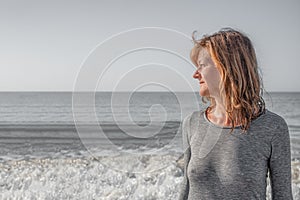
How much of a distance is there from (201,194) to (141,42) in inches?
32.5

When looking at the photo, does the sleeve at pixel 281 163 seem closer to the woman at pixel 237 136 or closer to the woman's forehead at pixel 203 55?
the woman at pixel 237 136

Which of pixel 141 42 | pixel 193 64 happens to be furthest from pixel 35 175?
pixel 193 64

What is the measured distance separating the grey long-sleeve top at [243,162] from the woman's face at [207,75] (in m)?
0.13

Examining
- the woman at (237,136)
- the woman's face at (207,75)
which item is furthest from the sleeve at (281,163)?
the woman's face at (207,75)

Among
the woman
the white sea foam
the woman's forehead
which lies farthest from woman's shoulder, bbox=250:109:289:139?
the white sea foam

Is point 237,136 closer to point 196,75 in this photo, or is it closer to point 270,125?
point 270,125

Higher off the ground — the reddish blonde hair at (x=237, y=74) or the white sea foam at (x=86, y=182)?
the reddish blonde hair at (x=237, y=74)

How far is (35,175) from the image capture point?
15.9 feet

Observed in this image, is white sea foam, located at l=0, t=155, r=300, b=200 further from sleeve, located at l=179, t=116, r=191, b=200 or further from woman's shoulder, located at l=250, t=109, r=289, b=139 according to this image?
woman's shoulder, located at l=250, t=109, r=289, b=139

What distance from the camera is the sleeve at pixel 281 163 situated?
144 cm

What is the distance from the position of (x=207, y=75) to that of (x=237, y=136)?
0.78 ft

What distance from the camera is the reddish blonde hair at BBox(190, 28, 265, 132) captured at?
1466mm

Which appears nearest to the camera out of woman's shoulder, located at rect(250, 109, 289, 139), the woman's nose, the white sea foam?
woman's shoulder, located at rect(250, 109, 289, 139)

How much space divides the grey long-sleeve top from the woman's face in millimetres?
125
